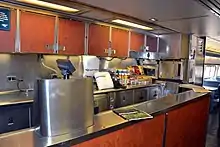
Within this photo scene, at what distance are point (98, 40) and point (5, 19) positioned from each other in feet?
5.67

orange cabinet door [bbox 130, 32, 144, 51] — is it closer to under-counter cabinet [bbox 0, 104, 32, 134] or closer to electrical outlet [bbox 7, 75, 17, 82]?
electrical outlet [bbox 7, 75, 17, 82]

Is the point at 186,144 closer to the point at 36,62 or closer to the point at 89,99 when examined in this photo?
the point at 89,99

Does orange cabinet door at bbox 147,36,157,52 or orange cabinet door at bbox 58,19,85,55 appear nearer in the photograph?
orange cabinet door at bbox 58,19,85,55

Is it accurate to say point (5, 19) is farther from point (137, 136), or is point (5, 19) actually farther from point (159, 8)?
point (137, 136)

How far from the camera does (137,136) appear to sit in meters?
1.71

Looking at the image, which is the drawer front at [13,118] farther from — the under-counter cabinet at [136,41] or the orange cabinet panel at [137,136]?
the under-counter cabinet at [136,41]

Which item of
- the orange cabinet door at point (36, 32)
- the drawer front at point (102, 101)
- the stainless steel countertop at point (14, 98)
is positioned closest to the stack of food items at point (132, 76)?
the drawer front at point (102, 101)

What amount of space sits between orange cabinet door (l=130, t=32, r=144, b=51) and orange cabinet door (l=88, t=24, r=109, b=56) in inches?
31.8

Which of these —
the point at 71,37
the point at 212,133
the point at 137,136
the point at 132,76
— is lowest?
the point at 212,133

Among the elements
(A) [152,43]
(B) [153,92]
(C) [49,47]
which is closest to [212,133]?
(B) [153,92]

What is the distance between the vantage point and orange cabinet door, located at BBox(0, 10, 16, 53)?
285 cm

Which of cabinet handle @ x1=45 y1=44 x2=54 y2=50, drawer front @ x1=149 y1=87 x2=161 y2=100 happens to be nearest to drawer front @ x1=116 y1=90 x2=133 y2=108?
drawer front @ x1=149 y1=87 x2=161 y2=100

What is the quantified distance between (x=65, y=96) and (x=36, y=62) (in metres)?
2.53

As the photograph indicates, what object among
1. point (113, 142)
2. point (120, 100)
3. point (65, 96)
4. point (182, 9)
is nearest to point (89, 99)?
point (65, 96)
